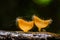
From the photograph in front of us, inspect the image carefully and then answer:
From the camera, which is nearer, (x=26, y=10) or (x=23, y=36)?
(x=23, y=36)

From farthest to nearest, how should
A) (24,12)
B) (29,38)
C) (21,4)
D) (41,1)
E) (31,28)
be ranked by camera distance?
(21,4) → (24,12) → (41,1) → (31,28) → (29,38)

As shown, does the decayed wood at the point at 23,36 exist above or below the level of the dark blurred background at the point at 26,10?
below

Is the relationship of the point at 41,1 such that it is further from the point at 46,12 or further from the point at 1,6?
the point at 1,6

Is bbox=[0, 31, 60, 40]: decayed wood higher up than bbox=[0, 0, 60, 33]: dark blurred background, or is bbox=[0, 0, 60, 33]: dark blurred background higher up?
bbox=[0, 0, 60, 33]: dark blurred background

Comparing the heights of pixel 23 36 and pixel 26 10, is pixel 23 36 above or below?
below

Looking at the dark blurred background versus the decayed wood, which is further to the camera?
the dark blurred background

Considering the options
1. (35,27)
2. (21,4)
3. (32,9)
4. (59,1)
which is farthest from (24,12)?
(35,27)

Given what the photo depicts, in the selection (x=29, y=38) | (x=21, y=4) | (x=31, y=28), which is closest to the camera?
(x=29, y=38)

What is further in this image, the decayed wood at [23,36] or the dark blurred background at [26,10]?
the dark blurred background at [26,10]
